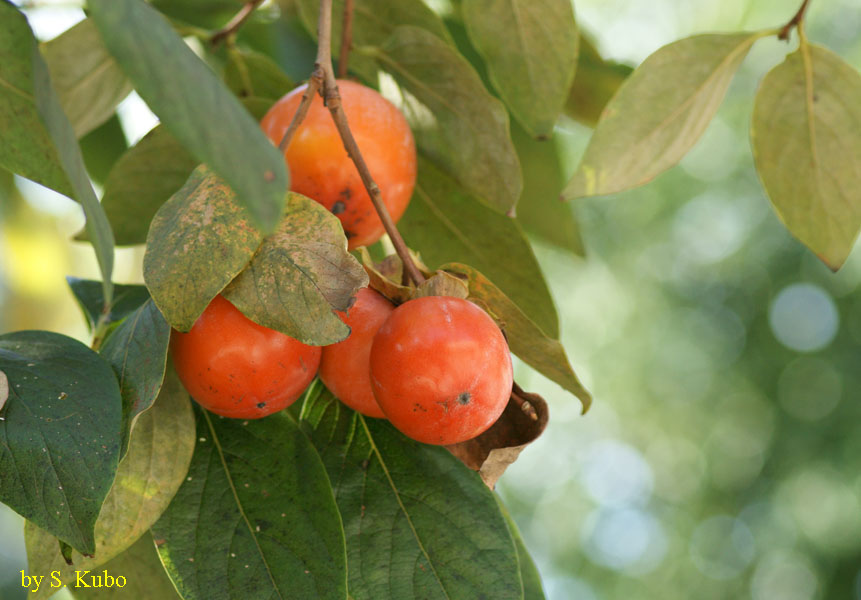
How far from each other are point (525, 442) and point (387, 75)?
0.36 metres

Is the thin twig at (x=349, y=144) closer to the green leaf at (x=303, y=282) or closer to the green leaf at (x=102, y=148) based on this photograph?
the green leaf at (x=303, y=282)

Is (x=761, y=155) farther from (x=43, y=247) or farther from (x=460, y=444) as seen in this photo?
(x=43, y=247)

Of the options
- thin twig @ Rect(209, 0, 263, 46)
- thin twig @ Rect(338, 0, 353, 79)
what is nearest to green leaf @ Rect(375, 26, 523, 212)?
thin twig @ Rect(338, 0, 353, 79)

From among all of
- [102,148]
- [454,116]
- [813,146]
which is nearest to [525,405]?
[454,116]

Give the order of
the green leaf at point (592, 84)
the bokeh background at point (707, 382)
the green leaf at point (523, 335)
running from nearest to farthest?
the green leaf at point (523, 335), the green leaf at point (592, 84), the bokeh background at point (707, 382)

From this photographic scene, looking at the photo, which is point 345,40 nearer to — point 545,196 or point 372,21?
point 372,21

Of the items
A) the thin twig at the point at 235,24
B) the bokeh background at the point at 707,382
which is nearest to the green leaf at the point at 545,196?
the thin twig at the point at 235,24

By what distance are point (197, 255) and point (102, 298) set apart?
0.25 metres

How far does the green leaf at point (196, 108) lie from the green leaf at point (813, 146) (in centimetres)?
48

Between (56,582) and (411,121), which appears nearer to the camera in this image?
(56,582)

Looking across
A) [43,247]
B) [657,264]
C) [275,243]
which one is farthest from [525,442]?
[657,264]

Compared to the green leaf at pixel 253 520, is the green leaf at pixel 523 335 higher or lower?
higher

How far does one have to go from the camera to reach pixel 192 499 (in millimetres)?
531

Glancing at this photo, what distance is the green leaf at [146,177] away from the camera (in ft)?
2.16
